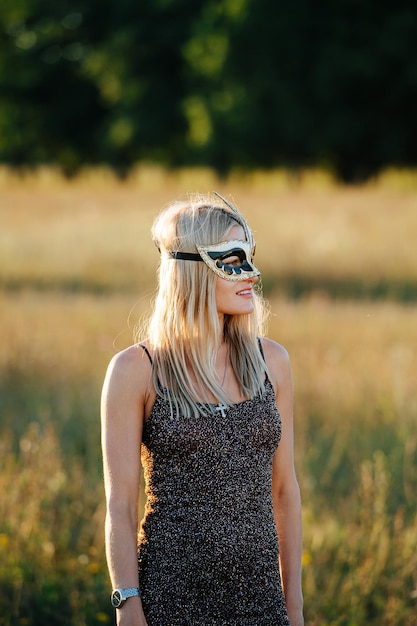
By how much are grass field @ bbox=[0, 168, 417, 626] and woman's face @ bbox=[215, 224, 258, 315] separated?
165cm

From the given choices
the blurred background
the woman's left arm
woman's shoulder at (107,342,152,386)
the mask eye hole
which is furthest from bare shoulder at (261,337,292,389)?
the blurred background

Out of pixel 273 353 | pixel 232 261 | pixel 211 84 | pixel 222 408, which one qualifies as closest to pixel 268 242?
pixel 273 353

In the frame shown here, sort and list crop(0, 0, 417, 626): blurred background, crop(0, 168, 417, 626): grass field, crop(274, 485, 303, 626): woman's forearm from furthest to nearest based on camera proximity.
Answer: crop(0, 0, 417, 626): blurred background → crop(0, 168, 417, 626): grass field → crop(274, 485, 303, 626): woman's forearm

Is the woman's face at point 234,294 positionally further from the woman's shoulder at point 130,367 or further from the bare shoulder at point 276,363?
the woman's shoulder at point 130,367

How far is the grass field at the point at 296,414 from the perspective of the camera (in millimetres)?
4750

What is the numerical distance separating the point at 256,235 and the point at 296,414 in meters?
10.7

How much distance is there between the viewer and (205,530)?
8.92ft

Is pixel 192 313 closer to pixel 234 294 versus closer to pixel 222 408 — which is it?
pixel 234 294

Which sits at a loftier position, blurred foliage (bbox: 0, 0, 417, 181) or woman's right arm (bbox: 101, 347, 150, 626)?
blurred foliage (bbox: 0, 0, 417, 181)

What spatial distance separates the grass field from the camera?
15.6ft

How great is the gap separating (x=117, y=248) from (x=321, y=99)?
22.6m

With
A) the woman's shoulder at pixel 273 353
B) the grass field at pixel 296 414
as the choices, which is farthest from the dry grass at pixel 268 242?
the woman's shoulder at pixel 273 353

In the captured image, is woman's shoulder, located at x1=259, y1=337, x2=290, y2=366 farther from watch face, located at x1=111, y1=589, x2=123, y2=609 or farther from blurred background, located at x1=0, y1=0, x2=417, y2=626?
watch face, located at x1=111, y1=589, x2=123, y2=609

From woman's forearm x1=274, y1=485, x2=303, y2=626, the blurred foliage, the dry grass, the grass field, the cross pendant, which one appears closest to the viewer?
the cross pendant
